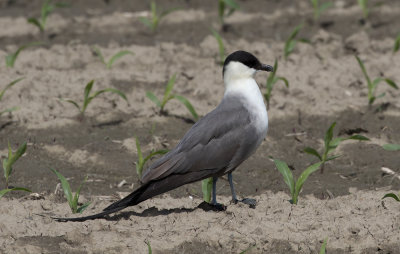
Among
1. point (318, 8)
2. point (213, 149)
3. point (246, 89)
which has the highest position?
point (246, 89)

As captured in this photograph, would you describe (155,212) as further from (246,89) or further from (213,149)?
(246,89)

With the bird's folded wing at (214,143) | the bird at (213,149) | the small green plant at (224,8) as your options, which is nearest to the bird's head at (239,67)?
the bird at (213,149)

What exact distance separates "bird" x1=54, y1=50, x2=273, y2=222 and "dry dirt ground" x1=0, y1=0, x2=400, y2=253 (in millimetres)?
226

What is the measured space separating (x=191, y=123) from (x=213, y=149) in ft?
6.71

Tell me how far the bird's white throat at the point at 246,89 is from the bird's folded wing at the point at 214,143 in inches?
3.6

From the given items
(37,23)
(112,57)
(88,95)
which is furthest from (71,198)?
(37,23)

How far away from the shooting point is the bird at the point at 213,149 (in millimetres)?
5246

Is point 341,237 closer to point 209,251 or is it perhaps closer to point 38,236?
point 209,251

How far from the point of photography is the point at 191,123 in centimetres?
749

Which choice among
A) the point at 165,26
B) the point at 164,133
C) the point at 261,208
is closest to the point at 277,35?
the point at 165,26

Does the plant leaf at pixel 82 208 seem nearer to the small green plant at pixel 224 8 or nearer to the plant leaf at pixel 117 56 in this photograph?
the plant leaf at pixel 117 56

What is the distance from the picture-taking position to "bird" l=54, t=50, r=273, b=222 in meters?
5.25

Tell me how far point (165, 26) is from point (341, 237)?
5582 mm

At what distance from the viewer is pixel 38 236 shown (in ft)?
16.2
